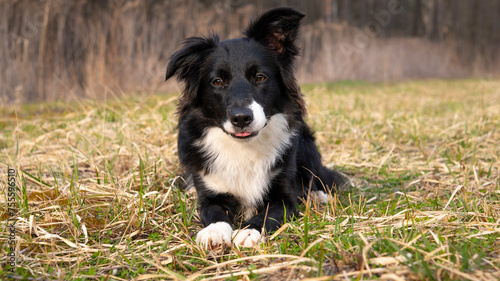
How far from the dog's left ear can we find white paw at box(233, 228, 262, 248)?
120cm

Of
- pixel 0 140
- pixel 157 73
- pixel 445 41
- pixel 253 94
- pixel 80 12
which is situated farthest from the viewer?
pixel 445 41

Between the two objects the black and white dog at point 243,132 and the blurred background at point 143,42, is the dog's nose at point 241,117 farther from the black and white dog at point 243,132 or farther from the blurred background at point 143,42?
the blurred background at point 143,42

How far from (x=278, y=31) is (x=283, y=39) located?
0.06m

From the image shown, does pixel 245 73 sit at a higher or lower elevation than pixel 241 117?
higher

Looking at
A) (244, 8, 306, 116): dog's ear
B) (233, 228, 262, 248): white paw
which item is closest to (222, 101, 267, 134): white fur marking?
(244, 8, 306, 116): dog's ear

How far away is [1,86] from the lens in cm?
736

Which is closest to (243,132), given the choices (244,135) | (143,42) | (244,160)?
(244,135)

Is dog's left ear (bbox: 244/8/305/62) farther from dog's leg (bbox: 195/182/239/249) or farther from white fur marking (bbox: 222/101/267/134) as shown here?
dog's leg (bbox: 195/182/239/249)

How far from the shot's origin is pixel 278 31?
277 centimetres

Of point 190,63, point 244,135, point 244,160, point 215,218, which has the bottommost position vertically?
point 215,218

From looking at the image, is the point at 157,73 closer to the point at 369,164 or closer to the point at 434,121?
the point at 434,121

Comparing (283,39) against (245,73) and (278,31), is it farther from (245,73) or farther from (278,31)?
(245,73)

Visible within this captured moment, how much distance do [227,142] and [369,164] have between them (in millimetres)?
1554

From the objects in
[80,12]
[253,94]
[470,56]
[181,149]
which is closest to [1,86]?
[80,12]
